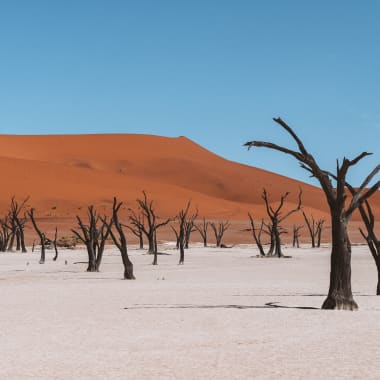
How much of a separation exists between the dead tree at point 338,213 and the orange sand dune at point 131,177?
61.8 metres

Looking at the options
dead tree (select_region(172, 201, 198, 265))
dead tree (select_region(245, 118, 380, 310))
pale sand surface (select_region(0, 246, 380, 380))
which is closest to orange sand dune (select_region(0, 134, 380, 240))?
dead tree (select_region(172, 201, 198, 265))

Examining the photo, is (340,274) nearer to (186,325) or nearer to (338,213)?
(338,213)

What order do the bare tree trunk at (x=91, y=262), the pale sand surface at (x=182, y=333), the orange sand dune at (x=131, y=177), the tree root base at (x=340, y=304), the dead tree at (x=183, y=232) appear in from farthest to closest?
1. the orange sand dune at (x=131, y=177)
2. the dead tree at (x=183, y=232)
3. the bare tree trunk at (x=91, y=262)
4. the tree root base at (x=340, y=304)
5. the pale sand surface at (x=182, y=333)

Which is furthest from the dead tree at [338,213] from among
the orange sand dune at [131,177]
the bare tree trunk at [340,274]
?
the orange sand dune at [131,177]

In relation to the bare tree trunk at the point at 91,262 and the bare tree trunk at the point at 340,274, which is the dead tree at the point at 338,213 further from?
the bare tree trunk at the point at 91,262

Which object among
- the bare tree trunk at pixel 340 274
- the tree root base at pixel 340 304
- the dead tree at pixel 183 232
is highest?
the dead tree at pixel 183 232

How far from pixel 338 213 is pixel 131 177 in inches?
3670

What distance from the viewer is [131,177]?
10650 cm

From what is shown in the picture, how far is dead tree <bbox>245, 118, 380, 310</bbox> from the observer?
1367 cm

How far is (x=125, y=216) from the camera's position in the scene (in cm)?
7894

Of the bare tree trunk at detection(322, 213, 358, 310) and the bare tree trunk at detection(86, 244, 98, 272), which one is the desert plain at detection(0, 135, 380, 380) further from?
the bare tree trunk at detection(86, 244, 98, 272)

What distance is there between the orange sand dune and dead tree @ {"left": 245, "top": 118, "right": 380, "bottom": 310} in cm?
6184

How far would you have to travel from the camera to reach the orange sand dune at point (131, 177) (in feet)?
295

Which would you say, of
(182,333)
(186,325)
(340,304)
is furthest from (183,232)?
(182,333)
